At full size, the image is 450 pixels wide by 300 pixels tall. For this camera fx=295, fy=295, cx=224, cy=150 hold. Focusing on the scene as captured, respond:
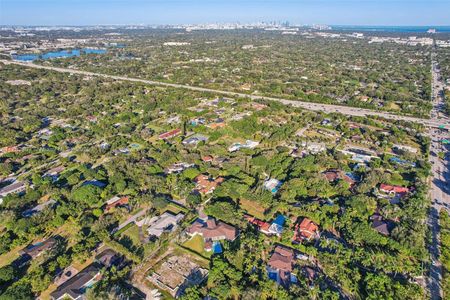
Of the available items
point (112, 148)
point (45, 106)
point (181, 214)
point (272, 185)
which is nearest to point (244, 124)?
point (272, 185)

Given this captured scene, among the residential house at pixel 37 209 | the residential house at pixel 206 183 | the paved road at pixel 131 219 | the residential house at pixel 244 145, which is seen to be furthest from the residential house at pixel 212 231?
the residential house at pixel 244 145

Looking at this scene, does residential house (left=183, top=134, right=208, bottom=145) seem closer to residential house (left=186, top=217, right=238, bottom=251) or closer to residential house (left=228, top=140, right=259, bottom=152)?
residential house (left=228, top=140, right=259, bottom=152)

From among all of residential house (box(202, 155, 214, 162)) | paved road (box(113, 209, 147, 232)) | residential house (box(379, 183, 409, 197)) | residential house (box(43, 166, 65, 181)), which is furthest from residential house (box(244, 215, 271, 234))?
residential house (box(43, 166, 65, 181))

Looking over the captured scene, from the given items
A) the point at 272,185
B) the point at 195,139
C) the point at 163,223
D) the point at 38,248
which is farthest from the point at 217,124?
the point at 38,248

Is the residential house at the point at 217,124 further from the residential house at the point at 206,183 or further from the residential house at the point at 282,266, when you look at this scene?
the residential house at the point at 282,266

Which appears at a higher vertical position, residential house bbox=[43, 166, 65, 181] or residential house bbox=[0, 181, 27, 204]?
residential house bbox=[43, 166, 65, 181]

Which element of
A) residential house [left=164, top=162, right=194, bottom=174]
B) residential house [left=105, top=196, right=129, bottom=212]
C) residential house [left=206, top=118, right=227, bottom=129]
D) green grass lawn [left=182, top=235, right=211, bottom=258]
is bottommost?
green grass lawn [left=182, top=235, right=211, bottom=258]

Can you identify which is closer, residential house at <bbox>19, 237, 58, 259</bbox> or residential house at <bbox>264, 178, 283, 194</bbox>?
residential house at <bbox>19, 237, 58, 259</bbox>

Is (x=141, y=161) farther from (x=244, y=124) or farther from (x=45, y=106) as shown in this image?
(x=45, y=106)
